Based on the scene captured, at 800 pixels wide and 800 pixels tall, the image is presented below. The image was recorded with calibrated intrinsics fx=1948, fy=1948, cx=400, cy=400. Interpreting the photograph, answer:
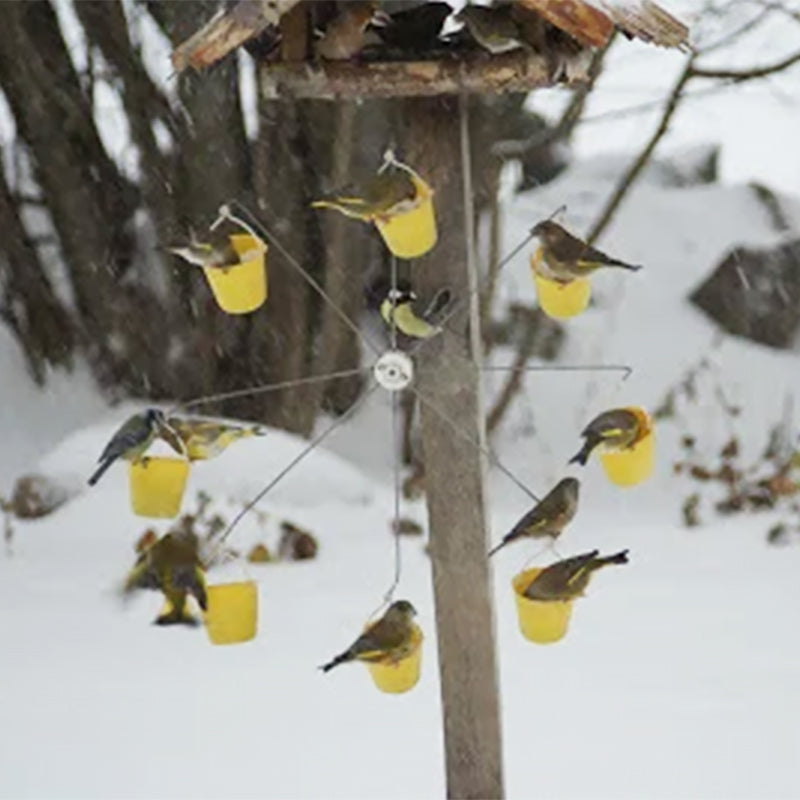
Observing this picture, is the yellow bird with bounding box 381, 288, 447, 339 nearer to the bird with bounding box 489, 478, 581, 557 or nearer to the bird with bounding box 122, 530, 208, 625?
the bird with bounding box 489, 478, 581, 557

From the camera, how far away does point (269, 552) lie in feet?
19.0

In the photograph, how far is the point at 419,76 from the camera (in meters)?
2.93

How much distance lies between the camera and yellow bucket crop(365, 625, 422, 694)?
298 centimetres

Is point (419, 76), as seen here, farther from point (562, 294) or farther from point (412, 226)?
point (562, 294)

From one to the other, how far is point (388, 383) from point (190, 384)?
454cm

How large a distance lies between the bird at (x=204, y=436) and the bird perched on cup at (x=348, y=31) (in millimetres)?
615

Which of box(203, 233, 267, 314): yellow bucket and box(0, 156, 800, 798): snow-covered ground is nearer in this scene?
box(203, 233, 267, 314): yellow bucket

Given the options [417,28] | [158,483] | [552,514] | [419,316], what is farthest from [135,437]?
[417,28]

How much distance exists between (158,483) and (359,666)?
5.30 feet

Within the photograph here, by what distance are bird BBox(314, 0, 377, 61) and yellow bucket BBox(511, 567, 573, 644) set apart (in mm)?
859

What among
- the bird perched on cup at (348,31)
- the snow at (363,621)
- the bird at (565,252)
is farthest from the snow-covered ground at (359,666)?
the bird perched on cup at (348,31)

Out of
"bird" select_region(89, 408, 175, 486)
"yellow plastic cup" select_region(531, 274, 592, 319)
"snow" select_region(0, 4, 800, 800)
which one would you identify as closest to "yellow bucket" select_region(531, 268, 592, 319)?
"yellow plastic cup" select_region(531, 274, 592, 319)

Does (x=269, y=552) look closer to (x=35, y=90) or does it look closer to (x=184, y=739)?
(x=184, y=739)

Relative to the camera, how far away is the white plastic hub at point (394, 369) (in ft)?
9.70
